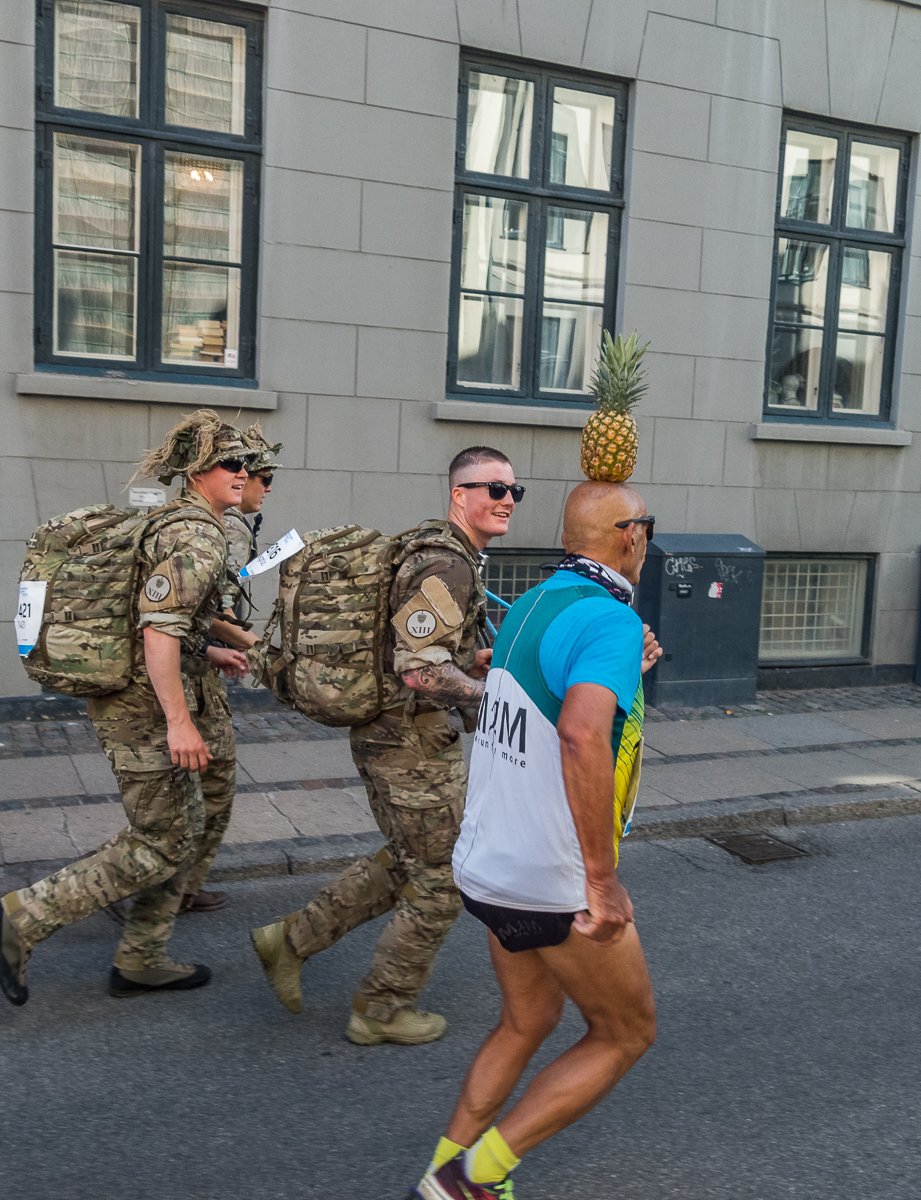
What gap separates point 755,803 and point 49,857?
3897 millimetres

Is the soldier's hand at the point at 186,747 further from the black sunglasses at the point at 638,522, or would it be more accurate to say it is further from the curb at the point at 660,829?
the black sunglasses at the point at 638,522

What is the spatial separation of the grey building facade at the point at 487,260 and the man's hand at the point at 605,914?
644cm

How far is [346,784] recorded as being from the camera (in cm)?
704

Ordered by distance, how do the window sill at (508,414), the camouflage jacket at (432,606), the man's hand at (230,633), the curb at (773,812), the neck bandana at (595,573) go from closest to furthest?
the neck bandana at (595,573), the camouflage jacket at (432,606), the man's hand at (230,633), the curb at (773,812), the window sill at (508,414)

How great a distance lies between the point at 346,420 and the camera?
29.7 feet

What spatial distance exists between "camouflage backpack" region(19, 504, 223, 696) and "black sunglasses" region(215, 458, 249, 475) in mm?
308

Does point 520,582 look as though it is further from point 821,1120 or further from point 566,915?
point 566,915

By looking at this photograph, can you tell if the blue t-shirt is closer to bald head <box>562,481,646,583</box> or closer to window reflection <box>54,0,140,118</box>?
bald head <box>562,481,646,583</box>

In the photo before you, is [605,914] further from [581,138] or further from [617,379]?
[581,138]

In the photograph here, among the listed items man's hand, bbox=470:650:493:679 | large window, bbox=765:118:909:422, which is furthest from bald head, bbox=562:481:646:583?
large window, bbox=765:118:909:422

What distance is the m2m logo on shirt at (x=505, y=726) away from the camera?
284 centimetres

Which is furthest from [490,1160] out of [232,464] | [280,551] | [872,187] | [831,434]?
[872,187]

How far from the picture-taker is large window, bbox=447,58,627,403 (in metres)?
9.51

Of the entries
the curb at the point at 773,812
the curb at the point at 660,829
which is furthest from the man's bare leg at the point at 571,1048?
the curb at the point at 773,812
